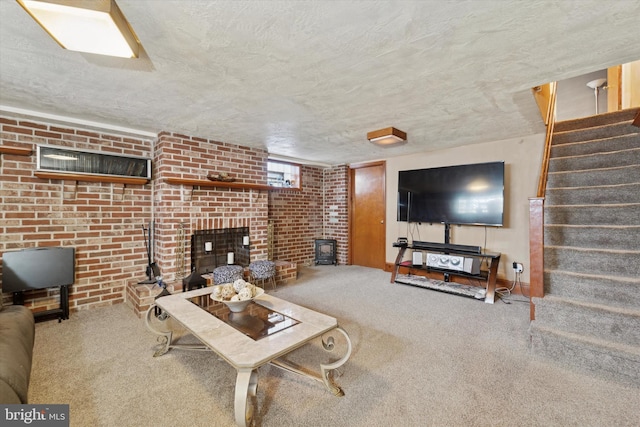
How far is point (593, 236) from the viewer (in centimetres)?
254

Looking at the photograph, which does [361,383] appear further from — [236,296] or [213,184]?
[213,184]

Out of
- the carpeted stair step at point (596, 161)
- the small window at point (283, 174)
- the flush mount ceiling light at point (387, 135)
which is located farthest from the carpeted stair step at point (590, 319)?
the small window at point (283, 174)

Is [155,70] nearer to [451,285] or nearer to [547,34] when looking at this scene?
[547,34]

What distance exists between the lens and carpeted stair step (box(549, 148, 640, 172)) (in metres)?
2.93

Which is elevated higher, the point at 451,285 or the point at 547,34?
the point at 547,34

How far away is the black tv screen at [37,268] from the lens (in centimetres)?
239

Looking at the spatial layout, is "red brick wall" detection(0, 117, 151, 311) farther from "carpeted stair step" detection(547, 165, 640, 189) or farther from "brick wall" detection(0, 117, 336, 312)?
"carpeted stair step" detection(547, 165, 640, 189)

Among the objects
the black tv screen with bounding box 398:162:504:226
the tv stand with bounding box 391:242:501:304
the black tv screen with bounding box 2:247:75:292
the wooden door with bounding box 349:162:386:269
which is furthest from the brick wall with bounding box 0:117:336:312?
the black tv screen with bounding box 398:162:504:226

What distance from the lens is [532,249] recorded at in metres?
2.32

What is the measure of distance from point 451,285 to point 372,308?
151 centimetres

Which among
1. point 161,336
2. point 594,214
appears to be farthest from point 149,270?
point 594,214

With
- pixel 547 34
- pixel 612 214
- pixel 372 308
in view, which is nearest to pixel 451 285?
pixel 372 308

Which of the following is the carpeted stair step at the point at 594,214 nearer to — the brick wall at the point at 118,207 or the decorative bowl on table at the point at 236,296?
the decorative bowl on table at the point at 236,296

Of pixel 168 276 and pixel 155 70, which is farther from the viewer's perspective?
pixel 168 276
